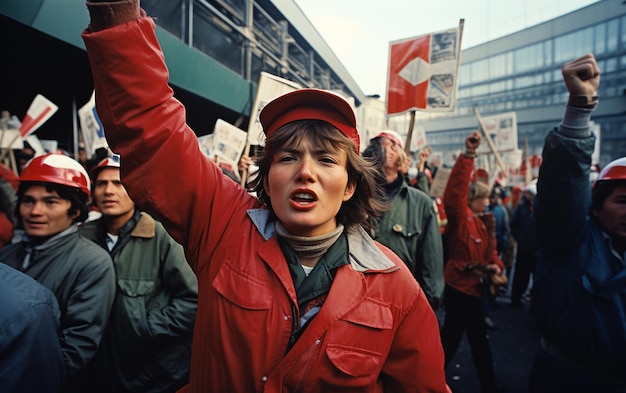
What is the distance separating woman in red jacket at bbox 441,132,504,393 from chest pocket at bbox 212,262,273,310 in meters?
2.62

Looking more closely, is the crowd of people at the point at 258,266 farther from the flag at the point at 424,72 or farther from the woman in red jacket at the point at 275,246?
the flag at the point at 424,72

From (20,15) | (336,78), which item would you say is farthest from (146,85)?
(336,78)

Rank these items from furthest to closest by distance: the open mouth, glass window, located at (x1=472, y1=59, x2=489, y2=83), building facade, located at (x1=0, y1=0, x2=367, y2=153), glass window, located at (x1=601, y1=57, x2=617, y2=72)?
1. glass window, located at (x1=472, y1=59, x2=489, y2=83)
2. glass window, located at (x1=601, y1=57, x2=617, y2=72)
3. building facade, located at (x1=0, y1=0, x2=367, y2=153)
4. the open mouth

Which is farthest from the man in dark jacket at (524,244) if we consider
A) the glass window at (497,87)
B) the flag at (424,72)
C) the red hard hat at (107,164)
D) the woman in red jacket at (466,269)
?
the glass window at (497,87)

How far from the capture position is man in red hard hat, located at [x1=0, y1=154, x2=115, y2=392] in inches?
75.9

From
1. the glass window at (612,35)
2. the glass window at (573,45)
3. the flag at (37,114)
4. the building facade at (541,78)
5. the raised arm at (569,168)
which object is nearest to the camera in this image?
the raised arm at (569,168)

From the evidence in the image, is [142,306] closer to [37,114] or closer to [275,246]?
[275,246]

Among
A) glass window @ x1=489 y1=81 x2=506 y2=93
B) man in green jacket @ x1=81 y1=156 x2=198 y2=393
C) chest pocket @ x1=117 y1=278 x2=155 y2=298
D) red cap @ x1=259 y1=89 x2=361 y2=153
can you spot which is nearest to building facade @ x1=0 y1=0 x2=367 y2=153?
man in green jacket @ x1=81 y1=156 x2=198 y2=393

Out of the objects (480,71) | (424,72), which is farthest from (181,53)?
(480,71)

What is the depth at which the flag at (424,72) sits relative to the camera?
13.8 feet

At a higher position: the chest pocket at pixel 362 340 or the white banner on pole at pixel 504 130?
the white banner on pole at pixel 504 130

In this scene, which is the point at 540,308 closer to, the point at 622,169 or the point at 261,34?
the point at 622,169

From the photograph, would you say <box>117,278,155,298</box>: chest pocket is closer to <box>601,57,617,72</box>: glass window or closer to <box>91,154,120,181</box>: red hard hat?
<box>91,154,120,181</box>: red hard hat

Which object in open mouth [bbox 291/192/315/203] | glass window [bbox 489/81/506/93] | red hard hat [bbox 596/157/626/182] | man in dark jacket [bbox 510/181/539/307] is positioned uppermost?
glass window [bbox 489/81/506/93]
